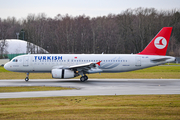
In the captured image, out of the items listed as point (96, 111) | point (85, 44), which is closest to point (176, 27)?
point (85, 44)

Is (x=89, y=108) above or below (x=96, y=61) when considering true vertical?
below

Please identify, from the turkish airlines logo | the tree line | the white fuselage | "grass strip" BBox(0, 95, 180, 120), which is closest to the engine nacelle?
the white fuselage

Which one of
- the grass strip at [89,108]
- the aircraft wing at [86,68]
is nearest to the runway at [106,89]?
the grass strip at [89,108]

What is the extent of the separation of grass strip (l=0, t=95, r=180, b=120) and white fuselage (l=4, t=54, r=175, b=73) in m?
15.4

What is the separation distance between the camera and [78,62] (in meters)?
34.7

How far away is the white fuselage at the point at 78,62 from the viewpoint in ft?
112

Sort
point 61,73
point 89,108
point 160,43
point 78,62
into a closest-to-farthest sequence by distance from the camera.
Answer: point 89,108 → point 61,73 → point 78,62 → point 160,43

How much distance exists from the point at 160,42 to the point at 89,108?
2259cm

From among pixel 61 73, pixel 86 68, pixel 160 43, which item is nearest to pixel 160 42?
pixel 160 43

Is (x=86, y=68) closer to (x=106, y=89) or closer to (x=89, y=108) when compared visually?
(x=106, y=89)

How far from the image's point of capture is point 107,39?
88062mm

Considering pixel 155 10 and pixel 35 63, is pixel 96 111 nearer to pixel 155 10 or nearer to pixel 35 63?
pixel 35 63

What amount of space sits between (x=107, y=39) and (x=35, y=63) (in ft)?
184

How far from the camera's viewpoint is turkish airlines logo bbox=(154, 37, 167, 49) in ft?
115
